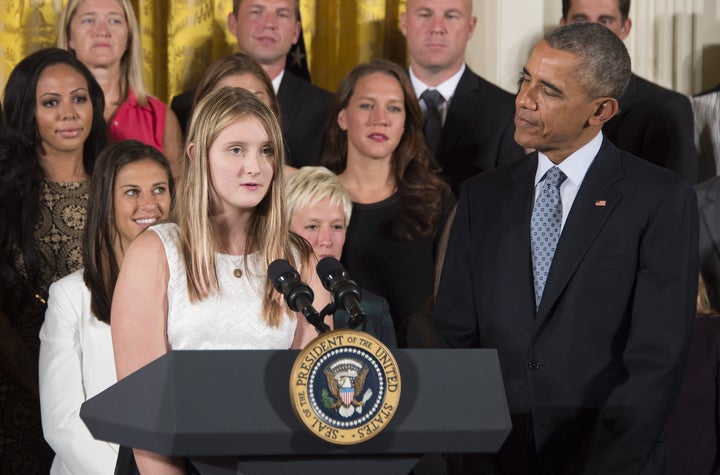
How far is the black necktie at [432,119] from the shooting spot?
4715 mm

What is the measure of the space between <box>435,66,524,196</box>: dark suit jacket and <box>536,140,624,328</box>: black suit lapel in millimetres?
1590

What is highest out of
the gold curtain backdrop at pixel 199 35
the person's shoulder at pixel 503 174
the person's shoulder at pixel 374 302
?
the gold curtain backdrop at pixel 199 35

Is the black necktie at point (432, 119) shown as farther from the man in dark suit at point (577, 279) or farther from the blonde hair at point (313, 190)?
the man in dark suit at point (577, 279)

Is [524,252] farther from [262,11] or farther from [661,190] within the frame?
[262,11]

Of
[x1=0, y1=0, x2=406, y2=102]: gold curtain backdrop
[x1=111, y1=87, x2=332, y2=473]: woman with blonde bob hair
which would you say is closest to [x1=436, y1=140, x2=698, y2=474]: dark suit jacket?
[x1=111, y1=87, x2=332, y2=473]: woman with blonde bob hair

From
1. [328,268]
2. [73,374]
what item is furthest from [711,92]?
[328,268]

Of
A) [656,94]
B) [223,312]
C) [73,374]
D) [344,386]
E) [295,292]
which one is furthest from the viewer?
[656,94]

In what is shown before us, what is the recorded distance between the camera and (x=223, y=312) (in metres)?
2.62

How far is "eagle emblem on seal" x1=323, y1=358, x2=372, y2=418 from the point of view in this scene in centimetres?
204

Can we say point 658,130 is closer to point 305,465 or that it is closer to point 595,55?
point 595,55

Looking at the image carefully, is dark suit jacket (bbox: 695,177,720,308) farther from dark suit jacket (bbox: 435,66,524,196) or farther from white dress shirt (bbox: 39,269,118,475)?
white dress shirt (bbox: 39,269,118,475)

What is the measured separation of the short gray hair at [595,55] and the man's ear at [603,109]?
0.6 inches

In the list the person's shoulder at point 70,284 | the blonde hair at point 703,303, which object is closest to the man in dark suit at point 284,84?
the person's shoulder at point 70,284

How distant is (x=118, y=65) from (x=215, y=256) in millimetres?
2156
